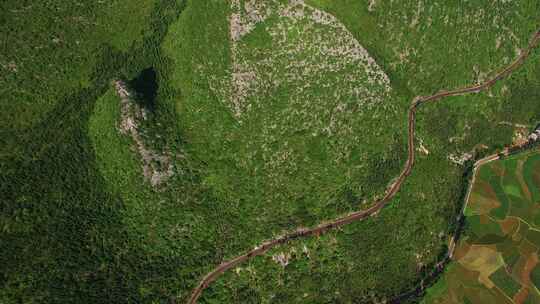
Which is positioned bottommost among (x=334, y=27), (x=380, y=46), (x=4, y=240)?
(x=4, y=240)

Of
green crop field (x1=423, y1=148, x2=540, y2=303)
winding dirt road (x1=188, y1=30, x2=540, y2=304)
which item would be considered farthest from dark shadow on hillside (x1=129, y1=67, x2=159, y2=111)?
green crop field (x1=423, y1=148, x2=540, y2=303)

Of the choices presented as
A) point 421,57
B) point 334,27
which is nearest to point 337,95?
point 334,27

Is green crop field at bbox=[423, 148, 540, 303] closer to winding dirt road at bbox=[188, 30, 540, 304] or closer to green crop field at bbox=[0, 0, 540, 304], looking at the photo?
green crop field at bbox=[0, 0, 540, 304]

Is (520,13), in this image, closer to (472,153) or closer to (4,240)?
(472,153)

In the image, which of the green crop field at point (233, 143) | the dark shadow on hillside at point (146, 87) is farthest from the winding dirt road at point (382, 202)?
the dark shadow on hillside at point (146, 87)

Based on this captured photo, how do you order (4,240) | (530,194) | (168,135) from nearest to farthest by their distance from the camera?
1. (4,240)
2. (168,135)
3. (530,194)
